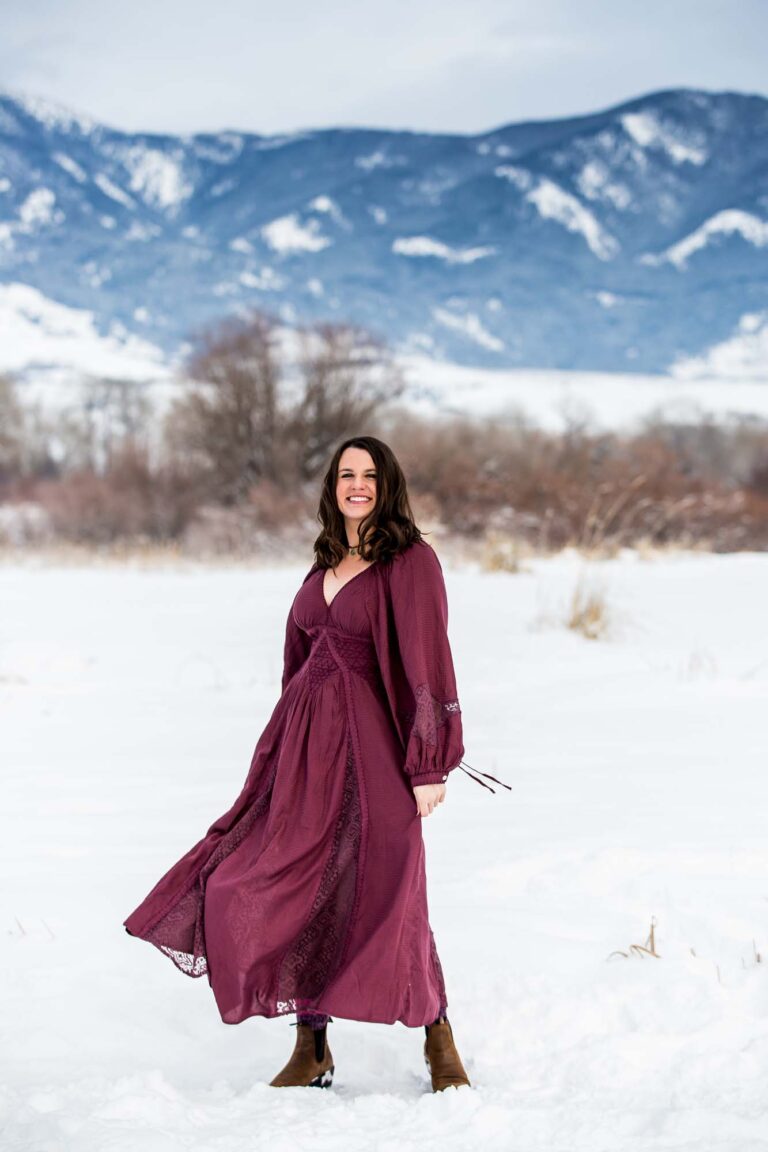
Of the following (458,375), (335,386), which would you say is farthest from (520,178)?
(335,386)

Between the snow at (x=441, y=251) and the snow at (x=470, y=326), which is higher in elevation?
the snow at (x=441, y=251)

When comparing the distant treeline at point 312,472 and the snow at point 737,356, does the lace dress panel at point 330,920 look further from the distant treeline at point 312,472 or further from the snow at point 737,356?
the snow at point 737,356

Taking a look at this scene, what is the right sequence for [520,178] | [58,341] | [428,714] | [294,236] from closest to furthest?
[428,714], [58,341], [294,236], [520,178]

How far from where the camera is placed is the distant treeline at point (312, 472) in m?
16.4

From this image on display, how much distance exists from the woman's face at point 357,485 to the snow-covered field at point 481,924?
1279 millimetres

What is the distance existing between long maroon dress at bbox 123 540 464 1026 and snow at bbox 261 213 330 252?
188m

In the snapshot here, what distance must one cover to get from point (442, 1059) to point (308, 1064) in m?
0.30

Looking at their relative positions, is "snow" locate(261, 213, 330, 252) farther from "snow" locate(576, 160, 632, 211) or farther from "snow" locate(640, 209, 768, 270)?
"snow" locate(640, 209, 768, 270)

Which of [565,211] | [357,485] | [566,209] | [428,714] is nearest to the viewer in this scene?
[428,714]

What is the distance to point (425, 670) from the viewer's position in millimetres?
2502

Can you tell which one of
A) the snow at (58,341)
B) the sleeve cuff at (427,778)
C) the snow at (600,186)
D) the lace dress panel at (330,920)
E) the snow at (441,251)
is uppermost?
the snow at (600,186)

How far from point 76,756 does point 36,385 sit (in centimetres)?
4079

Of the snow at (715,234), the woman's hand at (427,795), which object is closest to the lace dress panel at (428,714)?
the woman's hand at (427,795)

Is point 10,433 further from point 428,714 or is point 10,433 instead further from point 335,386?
point 428,714
